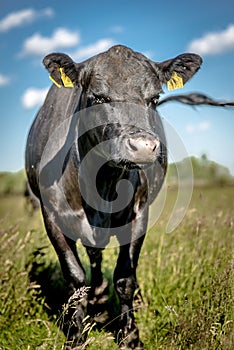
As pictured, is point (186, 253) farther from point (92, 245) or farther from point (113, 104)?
point (113, 104)

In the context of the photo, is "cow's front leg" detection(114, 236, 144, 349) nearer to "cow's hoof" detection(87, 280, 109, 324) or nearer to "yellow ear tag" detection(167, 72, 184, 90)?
"cow's hoof" detection(87, 280, 109, 324)

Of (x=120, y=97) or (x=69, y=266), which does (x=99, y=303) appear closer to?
(x=69, y=266)

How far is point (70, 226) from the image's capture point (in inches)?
179

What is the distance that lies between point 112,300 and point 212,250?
4.26 feet

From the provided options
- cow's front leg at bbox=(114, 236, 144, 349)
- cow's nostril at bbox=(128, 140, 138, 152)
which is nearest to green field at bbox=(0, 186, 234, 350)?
cow's front leg at bbox=(114, 236, 144, 349)

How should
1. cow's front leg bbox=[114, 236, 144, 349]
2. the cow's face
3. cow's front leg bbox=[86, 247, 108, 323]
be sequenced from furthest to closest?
cow's front leg bbox=[86, 247, 108, 323]
cow's front leg bbox=[114, 236, 144, 349]
the cow's face

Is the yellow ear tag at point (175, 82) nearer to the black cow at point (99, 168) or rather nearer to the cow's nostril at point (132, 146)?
the black cow at point (99, 168)

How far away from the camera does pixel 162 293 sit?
521cm

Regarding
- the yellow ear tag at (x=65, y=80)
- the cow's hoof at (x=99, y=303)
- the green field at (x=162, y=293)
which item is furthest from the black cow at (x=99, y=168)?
the cow's hoof at (x=99, y=303)

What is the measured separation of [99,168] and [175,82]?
3.70ft

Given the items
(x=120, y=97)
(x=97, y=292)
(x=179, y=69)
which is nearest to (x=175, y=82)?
(x=179, y=69)

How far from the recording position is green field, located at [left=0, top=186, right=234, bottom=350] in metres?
3.50

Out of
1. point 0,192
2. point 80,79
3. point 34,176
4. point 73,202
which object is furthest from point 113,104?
point 0,192

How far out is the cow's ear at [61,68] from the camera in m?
4.34
